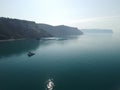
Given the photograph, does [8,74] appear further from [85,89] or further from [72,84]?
[85,89]

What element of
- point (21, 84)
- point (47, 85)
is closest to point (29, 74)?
point (21, 84)

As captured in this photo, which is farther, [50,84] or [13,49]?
[13,49]

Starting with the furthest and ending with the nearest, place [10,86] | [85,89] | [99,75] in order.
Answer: [99,75], [10,86], [85,89]

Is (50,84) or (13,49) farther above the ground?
(50,84)

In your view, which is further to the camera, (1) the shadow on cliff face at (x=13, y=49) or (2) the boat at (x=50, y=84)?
(1) the shadow on cliff face at (x=13, y=49)

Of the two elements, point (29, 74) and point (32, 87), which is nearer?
point (32, 87)

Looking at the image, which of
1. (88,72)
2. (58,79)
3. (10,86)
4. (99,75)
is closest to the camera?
(10,86)

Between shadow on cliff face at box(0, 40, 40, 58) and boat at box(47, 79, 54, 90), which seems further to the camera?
shadow on cliff face at box(0, 40, 40, 58)

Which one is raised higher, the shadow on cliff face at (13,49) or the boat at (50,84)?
the boat at (50,84)

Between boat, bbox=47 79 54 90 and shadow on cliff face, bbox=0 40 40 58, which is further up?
boat, bbox=47 79 54 90
